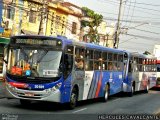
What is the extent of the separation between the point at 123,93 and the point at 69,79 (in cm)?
1327

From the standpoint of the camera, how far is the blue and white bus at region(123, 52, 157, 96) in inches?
1077

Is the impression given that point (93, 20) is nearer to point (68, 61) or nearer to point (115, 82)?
point (115, 82)

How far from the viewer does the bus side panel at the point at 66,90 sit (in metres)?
16.3

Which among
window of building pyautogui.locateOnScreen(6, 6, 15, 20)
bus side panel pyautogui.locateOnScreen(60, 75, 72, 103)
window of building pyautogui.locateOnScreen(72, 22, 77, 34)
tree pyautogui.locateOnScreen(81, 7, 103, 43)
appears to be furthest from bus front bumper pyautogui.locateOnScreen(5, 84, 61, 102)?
tree pyautogui.locateOnScreen(81, 7, 103, 43)

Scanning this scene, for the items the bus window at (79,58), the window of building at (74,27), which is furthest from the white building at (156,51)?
the bus window at (79,58)

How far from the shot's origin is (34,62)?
16.2m

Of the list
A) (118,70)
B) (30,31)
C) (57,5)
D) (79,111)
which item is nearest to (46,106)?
(79,111)

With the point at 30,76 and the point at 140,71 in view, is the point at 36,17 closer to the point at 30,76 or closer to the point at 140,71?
the point at 140,71

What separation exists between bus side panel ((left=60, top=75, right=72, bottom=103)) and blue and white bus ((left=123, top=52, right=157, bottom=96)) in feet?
34.5

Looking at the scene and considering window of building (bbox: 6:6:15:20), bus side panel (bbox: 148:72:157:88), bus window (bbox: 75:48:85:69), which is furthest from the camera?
window of building (bbox: 6:6:15:20)

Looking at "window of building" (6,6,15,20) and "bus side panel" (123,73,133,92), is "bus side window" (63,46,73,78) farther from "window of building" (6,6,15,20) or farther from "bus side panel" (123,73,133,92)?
"window of building" (6,6,15,20)

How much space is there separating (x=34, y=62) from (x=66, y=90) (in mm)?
1610

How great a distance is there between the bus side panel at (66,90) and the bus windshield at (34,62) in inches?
19.9

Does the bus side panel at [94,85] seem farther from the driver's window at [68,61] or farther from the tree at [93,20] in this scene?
the tree at [93,20]
